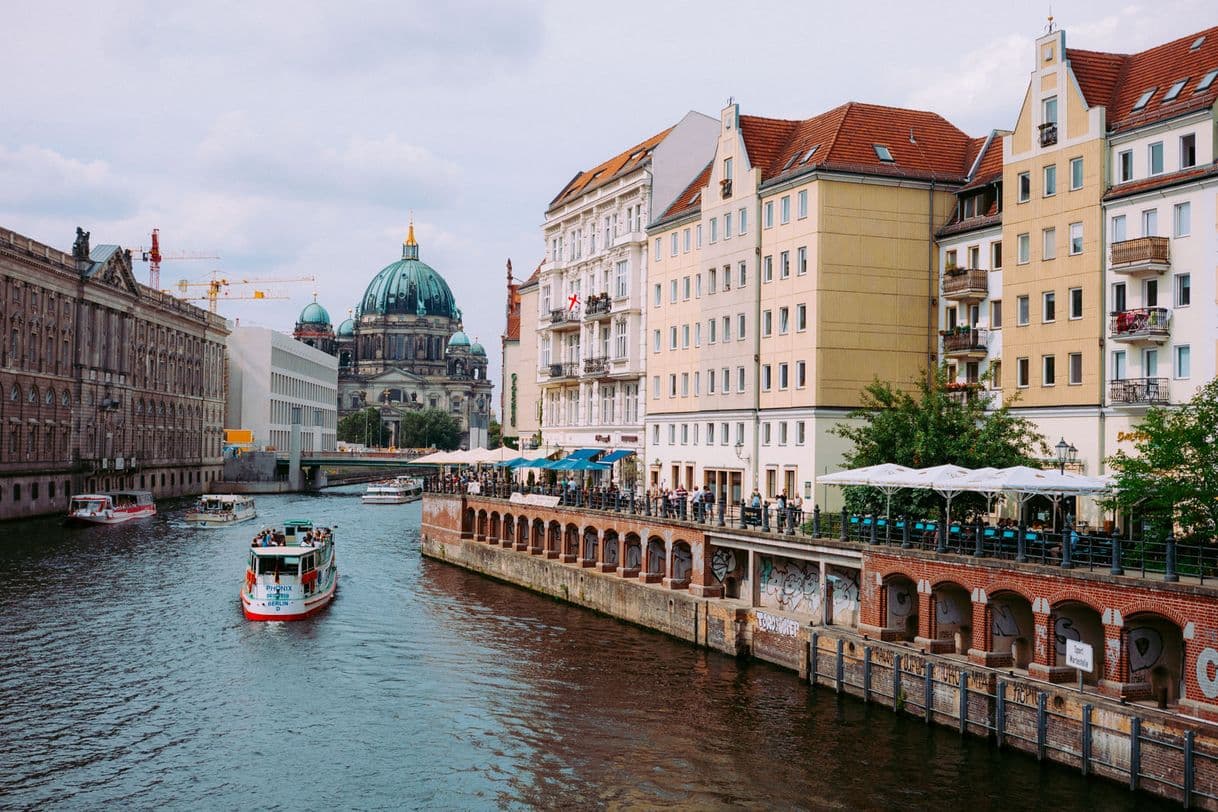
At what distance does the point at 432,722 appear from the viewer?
3984 centimetres

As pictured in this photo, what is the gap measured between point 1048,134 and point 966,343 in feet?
34.7

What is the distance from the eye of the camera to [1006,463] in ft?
158

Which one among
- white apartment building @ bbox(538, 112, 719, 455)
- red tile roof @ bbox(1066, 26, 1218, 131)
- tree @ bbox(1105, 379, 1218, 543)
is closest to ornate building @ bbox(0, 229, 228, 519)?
white apartment building @ bbox(538, 112, 719, 455)

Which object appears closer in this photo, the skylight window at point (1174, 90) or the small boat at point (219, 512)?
the skylight window at point (1174, 90)

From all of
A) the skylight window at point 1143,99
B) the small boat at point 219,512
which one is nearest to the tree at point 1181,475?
the skylight window at point 1143,99

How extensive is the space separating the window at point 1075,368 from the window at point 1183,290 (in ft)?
16.0

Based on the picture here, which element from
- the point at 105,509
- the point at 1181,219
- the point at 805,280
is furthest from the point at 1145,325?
the point at 105,509

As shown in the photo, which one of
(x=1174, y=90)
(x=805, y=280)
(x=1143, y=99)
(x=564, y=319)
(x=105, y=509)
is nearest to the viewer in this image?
A: (x=1174, y=90)

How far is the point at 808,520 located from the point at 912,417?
605 cm

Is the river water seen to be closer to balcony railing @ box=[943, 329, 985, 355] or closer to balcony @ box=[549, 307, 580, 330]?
balcony railing @ box=[943, 329, 985, 355]

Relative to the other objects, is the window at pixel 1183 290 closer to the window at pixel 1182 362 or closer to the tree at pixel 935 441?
the window at pixel 1182 362

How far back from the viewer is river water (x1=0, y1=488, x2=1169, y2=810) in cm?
3256

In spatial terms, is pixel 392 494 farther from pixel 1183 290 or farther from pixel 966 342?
pixel 1183 290

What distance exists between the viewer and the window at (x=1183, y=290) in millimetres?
46859
